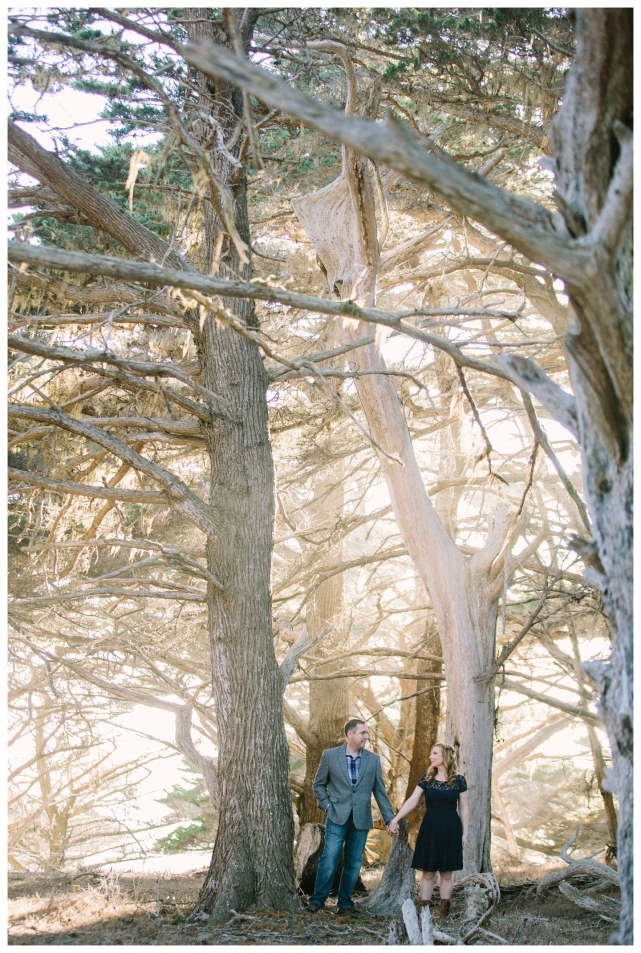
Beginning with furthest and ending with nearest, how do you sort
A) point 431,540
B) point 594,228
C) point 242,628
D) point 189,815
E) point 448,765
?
point 189,815
point 431,540
point 242,628
point 448,765
point 594,228

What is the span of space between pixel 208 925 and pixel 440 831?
72.4 inches

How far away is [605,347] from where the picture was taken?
9.91 feet

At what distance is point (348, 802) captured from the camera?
6328 millimetres

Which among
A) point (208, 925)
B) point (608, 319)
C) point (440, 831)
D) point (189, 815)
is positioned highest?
point (608, 319)

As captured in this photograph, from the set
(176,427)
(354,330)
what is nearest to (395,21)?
(354,330)

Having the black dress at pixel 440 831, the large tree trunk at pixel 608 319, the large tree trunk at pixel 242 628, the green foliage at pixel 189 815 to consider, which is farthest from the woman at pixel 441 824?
the green foliage at pixel 189 815

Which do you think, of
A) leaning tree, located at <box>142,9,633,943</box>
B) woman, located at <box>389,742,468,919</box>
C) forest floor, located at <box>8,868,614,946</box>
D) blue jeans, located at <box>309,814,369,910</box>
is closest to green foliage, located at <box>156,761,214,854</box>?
forest floor, located at <box>8,868,614,946</box>

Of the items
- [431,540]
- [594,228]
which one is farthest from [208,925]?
[594,228]

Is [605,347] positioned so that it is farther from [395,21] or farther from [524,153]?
[524,153]

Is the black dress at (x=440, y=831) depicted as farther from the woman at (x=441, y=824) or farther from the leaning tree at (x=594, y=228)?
the leaning tree at (x=594, y=228)

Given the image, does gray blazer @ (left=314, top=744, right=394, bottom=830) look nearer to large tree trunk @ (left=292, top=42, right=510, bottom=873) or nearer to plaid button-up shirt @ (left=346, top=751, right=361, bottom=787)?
plaid button-up shirt @ (left=346, top=751, right=361, bottom=787)

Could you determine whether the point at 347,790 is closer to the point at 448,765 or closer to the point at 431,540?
the point at 448,765

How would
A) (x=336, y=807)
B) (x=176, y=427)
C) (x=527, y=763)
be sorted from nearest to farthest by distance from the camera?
1. (x=336, y=807)
2. (x=176, y=427)
3. (x=527, y=763)

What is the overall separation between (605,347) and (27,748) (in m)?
15.6
